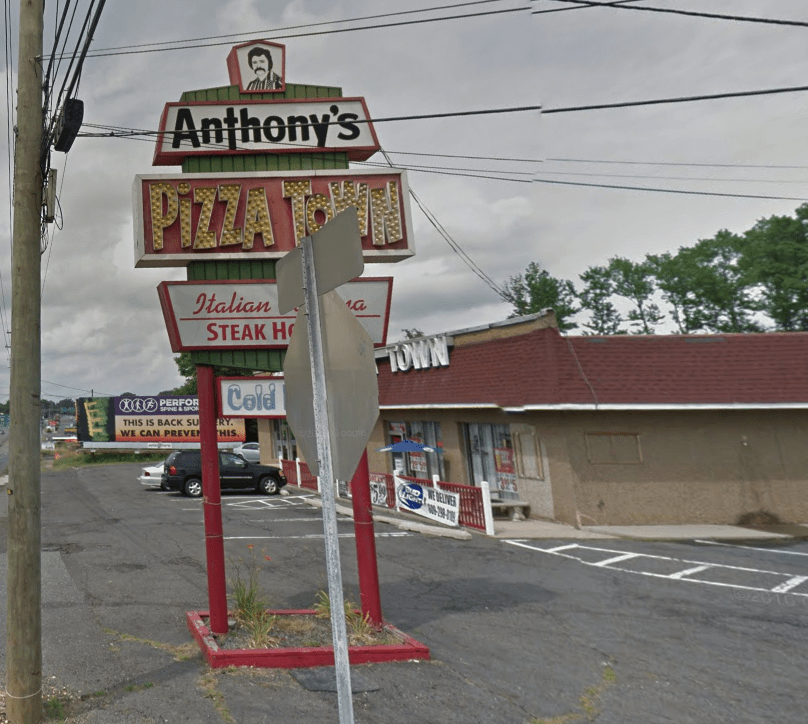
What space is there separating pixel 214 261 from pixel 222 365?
1.37 metres

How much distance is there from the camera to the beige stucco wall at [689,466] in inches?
682

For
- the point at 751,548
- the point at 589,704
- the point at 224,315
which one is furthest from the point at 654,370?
the point at 224,315

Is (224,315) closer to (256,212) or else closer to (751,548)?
(256,212)

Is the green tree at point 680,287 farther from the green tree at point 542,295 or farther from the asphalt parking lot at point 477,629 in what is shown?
the asphalt parking lot at point 477,629

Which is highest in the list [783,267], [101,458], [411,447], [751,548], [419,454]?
[783,267]

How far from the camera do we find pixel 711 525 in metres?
17.3

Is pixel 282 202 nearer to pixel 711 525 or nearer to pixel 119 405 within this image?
pixel 711 525

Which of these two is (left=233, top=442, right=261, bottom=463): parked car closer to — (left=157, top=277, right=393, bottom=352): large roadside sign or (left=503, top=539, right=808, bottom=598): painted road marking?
(left=503, top=539, right=808, bottom=598): painted road marking

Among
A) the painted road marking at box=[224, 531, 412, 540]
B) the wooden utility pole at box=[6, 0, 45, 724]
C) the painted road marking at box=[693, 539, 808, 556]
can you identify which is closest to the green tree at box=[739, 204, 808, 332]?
the painted road marking at box=[693, 539, 808, 556]

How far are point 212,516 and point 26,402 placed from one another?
2.75 m

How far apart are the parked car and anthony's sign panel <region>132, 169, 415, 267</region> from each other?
32.9 meters

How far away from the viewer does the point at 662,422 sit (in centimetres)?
1756

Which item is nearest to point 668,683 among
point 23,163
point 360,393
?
point 360,393

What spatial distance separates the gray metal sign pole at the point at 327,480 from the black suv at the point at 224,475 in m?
22.7
